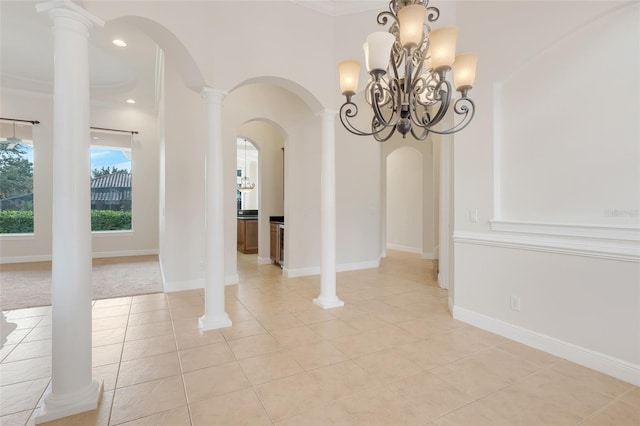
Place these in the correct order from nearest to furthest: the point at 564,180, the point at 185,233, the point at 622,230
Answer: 1. the point at 622,230
2. the point at 564,180
3. the point at 185,233

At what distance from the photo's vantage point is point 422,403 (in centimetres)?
199

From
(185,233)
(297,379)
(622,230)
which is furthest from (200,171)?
(622,230)

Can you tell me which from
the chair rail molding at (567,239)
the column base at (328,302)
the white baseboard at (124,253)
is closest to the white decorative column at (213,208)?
→ the column base at (328,302)

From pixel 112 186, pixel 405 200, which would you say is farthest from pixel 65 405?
pixel 405 200

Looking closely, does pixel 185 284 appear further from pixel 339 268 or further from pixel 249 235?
pixel 249 235

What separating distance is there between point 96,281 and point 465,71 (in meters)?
5.96

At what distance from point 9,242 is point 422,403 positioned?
8.56m

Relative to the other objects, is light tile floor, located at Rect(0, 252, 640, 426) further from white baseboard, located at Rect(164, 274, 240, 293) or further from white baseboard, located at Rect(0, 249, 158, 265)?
white baseboard, located at Rect(0, 249, 158, 265)

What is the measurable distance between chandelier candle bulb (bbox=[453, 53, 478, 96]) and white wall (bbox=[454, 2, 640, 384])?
1133 mm

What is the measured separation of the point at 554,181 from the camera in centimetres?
268

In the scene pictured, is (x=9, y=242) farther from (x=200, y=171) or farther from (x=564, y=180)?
(x=564, y=180)

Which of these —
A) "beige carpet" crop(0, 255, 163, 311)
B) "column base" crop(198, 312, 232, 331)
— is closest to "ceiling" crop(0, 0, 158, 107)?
"column base" crop(198, 312, 232, 331)

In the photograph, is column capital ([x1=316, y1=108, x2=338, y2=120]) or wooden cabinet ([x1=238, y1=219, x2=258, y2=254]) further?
wooden cabinet ([x1=238, y1=219, x2=258, y2=254])

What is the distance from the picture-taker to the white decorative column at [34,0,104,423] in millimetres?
1916
